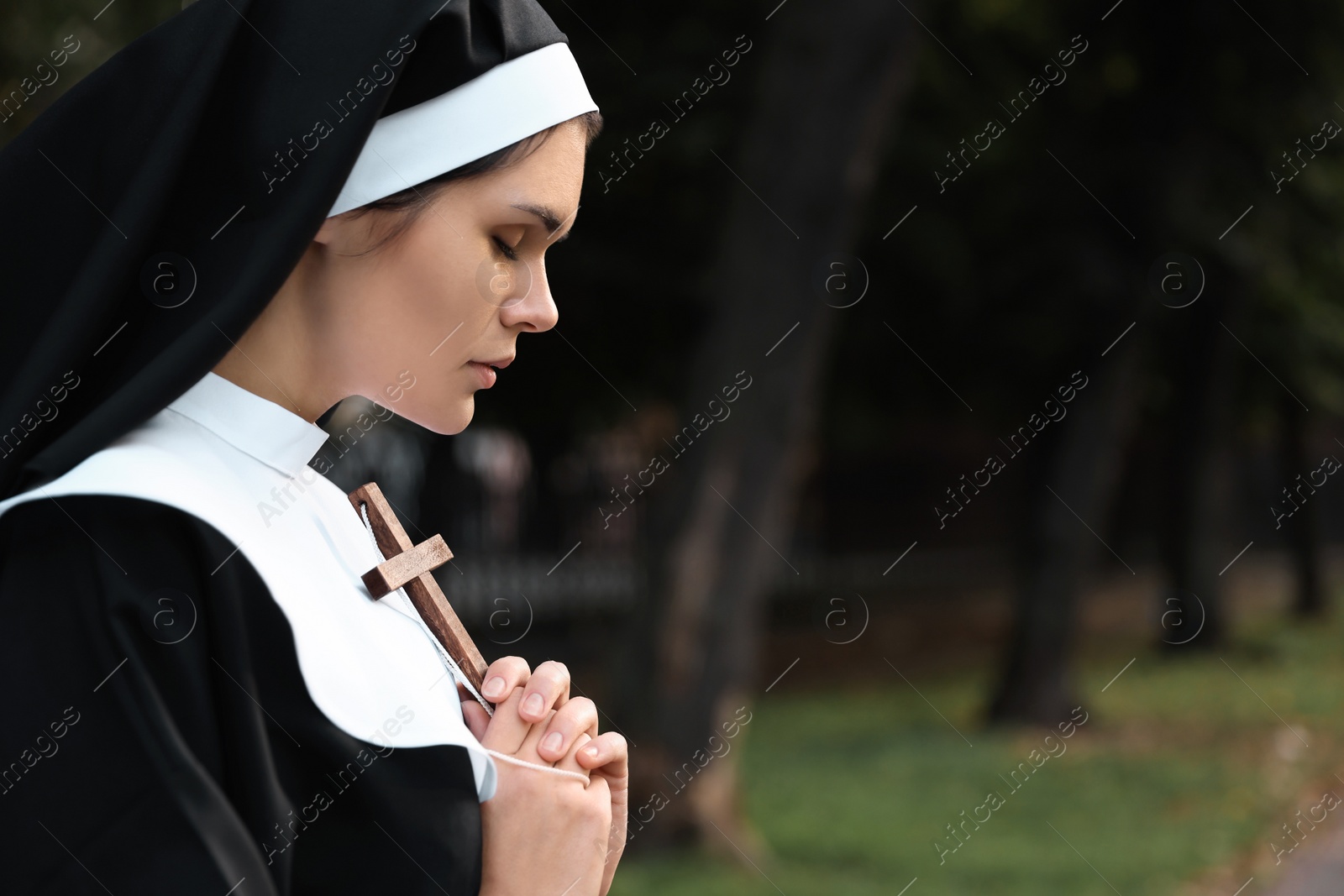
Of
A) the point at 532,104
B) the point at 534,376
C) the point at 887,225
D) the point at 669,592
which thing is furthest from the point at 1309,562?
the point at 532,104

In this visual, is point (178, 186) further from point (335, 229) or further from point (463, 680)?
point (463, 680)

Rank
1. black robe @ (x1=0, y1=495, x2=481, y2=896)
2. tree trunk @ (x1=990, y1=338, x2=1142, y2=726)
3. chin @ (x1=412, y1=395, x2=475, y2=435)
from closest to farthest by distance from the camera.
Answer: black robe @ (x1=0, y1=495, x2=481, y2=896) → chin @ (x1=412, y1=395, x2=475, y2=435) → tree trunk @ (x1=990, y1=338, x2=1142, y2=726)

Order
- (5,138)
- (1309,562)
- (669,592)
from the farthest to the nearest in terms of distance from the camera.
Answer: (1309,562) → (669,592) → (5,138)

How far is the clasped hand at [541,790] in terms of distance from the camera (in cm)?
149

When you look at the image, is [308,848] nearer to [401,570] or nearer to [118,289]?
[401,570]

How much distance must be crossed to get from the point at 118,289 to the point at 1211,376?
46.9ft

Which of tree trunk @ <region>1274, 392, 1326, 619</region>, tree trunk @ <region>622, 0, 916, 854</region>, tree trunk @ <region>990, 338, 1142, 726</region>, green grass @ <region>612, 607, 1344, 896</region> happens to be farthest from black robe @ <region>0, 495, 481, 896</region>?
tree trunk @ <region>1274, 392, 1326, 619</region>

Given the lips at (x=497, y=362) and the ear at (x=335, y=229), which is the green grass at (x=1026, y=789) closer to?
the lips at (x=497, y=362)

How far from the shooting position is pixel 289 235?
4.46 feet

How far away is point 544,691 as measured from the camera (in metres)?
1.56

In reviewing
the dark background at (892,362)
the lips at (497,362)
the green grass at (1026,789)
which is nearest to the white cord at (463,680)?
the lips at (497,362)

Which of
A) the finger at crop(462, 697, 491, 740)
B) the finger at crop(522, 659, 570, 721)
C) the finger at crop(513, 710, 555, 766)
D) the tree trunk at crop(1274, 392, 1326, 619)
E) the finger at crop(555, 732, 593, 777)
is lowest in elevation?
the tree trunk at crop(1274, 392, 1326, 619)

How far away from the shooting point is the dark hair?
1469 millimetres

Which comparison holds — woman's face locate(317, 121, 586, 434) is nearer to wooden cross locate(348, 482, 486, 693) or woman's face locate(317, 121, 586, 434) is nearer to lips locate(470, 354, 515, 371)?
lips locate(470, 354, 515, 371)
